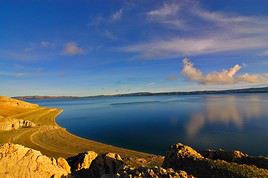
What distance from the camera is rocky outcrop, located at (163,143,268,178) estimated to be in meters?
23.9

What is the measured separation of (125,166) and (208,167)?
25.7ft

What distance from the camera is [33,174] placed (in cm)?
2684

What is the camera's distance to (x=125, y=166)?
2784cm

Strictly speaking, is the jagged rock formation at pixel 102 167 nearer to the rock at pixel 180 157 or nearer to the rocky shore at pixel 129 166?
the rocky shore at pixel 129 166

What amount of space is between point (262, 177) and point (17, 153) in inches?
870

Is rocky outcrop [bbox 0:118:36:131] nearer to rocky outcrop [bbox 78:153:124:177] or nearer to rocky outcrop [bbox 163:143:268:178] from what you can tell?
rocky outcrop [bbox 78:153:124:177]

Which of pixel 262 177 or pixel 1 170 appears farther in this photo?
pixel 1 170

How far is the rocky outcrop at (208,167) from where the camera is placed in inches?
941

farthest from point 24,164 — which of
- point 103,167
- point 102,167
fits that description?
point 103,167

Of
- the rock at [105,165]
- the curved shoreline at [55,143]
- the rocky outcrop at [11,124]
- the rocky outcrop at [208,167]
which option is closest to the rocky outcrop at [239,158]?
the rocky outcrop at [208,167]

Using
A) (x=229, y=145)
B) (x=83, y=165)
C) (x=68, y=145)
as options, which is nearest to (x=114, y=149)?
(x=68, y=145)

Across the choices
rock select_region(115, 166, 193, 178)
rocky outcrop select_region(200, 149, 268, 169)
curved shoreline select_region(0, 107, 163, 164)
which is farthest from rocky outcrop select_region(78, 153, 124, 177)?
curved shoreline select_region(0, 107, 163, 164)

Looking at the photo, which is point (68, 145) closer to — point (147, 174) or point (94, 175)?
point (94, 175)

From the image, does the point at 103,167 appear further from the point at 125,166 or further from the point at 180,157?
the point at 180,157
